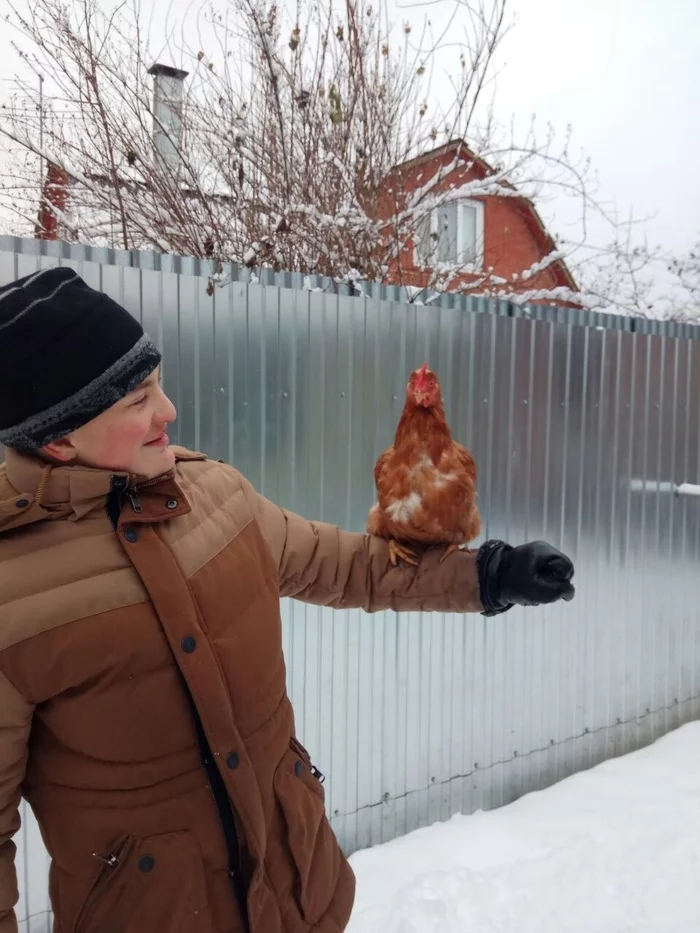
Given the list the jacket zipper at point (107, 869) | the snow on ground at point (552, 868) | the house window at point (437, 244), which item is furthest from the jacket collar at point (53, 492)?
the house window at point (437, 244)

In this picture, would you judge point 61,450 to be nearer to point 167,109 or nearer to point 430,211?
point 430,211

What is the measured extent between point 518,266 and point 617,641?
900cm

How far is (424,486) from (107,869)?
3.94ft

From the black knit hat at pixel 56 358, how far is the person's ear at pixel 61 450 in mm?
24

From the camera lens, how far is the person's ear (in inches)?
49.2

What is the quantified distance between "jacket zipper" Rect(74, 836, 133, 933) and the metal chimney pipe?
14.5 ft

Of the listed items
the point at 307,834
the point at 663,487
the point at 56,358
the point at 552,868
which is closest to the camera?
the point at 56,358

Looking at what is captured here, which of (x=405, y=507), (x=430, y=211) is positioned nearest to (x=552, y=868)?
(x=405, y=507)

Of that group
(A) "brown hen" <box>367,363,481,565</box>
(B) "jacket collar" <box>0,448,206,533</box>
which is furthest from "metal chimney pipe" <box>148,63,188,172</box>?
(B) "jacket collar" <box>0,448,206,533</box>

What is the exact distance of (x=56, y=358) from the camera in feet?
3.85

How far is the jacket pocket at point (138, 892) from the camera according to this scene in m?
1.24

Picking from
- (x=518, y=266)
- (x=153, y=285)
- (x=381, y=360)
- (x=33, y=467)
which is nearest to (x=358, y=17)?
(x=381, y=360)

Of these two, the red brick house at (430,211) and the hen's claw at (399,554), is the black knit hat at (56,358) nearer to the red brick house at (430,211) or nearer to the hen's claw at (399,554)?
the hen's claw at (399,554)

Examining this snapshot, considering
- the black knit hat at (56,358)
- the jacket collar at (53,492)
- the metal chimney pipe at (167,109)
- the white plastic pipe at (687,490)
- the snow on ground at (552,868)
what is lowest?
the snow on ground at (552,868)
